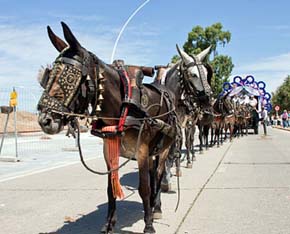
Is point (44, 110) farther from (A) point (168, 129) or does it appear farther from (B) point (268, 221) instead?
(B) point (268, 221)

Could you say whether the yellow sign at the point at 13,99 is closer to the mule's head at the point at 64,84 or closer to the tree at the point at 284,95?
the mule's head at the point at 64,84

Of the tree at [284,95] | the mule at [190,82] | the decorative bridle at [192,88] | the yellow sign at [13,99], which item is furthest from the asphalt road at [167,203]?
the tree at [284,95]

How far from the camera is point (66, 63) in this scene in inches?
187

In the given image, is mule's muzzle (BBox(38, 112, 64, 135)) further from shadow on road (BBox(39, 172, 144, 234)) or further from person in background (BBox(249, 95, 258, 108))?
person in background (BBox(249, 95, 258, 108))

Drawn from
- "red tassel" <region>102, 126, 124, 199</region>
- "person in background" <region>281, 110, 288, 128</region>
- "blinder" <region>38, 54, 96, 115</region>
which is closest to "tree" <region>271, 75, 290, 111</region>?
"person in background" <region>281, 110, 288, 128</region>

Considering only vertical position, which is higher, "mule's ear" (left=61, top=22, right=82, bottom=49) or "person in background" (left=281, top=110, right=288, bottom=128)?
"mule's ear" (left=61, top=22, right=82, bottom=49)

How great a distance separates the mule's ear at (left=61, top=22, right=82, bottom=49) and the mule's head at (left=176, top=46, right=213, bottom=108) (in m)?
2.62

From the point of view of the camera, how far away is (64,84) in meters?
4.72

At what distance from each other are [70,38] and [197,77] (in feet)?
9.22

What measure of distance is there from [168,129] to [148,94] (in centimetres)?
55

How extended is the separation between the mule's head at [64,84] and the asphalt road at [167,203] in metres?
2.12

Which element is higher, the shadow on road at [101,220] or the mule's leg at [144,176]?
the mule's leg at [144,176]

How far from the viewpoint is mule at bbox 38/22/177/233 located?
4.72m

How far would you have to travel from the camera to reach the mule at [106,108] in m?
4.72
